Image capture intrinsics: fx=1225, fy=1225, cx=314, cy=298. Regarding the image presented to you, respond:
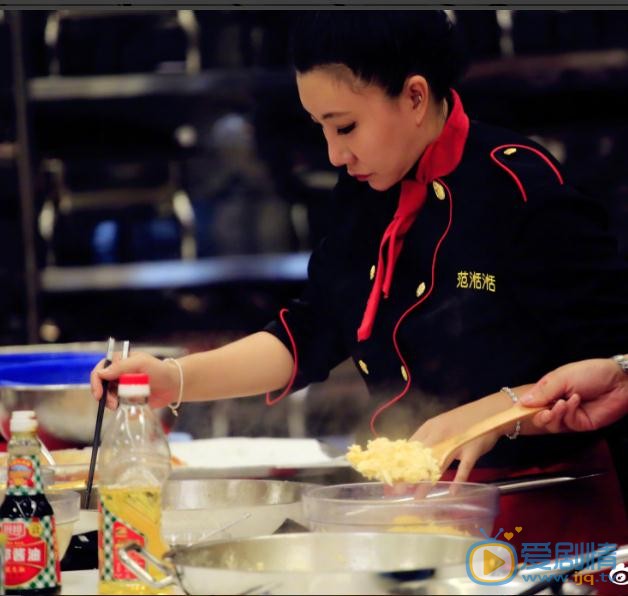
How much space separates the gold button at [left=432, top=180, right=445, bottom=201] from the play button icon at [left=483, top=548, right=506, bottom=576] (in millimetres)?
916

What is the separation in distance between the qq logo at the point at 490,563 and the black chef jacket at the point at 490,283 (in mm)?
682

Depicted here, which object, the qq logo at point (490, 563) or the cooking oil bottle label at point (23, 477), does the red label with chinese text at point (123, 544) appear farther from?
the qq logo at point (490, 563)

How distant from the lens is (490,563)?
131 centimetres

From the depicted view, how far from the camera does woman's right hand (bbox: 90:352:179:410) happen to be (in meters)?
1.88

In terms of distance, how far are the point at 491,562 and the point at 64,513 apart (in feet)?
1.82

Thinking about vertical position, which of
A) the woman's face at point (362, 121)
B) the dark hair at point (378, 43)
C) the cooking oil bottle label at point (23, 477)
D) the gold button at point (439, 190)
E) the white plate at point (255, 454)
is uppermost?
the dark hair at point (378, 43)

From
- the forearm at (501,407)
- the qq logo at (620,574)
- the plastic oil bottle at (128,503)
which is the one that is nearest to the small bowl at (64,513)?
the plastic oil bottle at (128,503)

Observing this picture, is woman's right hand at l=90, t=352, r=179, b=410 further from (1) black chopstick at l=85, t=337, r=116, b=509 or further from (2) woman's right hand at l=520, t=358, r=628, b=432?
(2) woman's right hand at l=520, t=358, r=628, b=432

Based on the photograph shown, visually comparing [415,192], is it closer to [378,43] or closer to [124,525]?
[378,43]

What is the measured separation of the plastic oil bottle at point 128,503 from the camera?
135 cm

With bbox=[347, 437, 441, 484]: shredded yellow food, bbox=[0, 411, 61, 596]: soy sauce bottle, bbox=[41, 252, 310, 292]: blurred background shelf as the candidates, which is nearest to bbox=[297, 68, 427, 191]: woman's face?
bbox=[347, 437, 441, 484]: shredded yellow food

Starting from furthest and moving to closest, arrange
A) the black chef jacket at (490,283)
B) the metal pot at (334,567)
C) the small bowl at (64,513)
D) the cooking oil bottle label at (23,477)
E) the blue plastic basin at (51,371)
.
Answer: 1. the blue plastic basin at (51,371)
2. the black chef jacket at (490,283)
3. the small bowl at (64,513)
4. the cooking oil bottle label at (23,477)
5. the metal pot at (334,567)

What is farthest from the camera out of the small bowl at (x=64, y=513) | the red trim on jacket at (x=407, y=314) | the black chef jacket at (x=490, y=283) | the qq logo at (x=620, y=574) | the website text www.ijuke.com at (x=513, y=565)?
the red trim on jacket at (x=407, y=314)

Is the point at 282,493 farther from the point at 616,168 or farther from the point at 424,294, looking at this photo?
the point at 616,168
